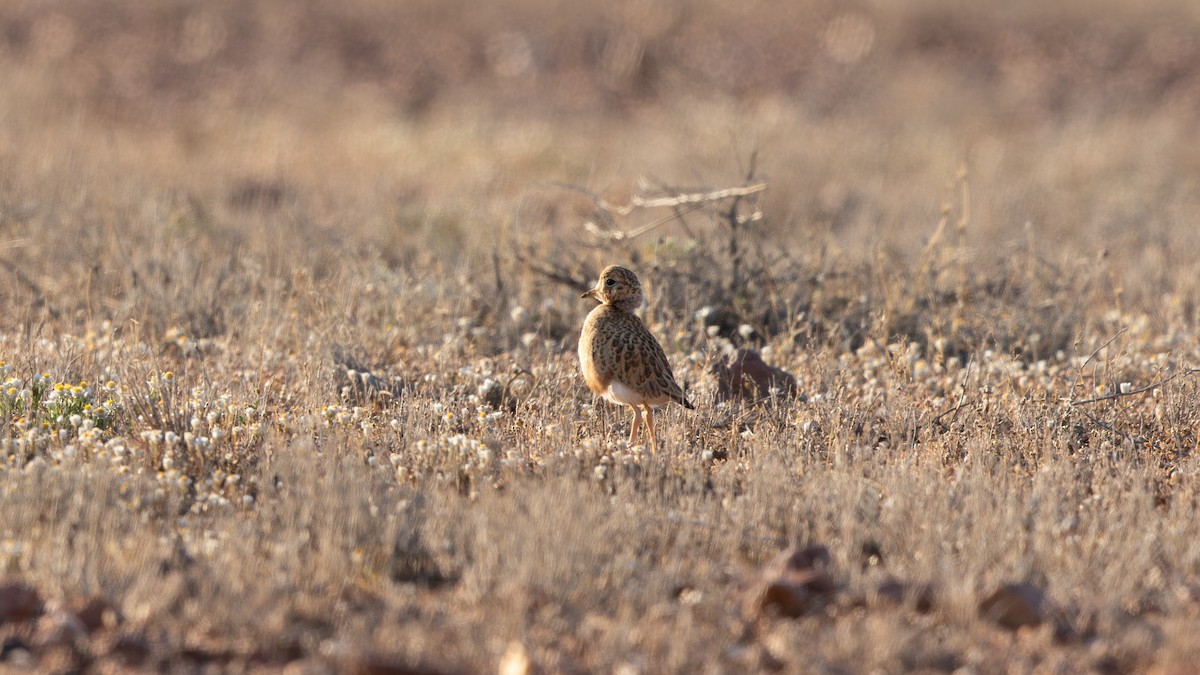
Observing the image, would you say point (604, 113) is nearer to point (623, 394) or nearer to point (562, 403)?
point (562, 403)

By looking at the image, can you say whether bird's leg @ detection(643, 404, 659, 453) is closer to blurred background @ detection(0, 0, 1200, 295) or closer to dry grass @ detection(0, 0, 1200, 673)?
dry grass @ detection(0, 0, 1200, 673)

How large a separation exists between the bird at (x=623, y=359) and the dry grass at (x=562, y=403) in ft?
0.81

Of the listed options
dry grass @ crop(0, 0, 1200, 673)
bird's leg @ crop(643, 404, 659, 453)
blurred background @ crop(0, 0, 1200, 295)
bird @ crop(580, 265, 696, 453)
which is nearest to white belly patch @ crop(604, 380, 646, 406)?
bird @ crop(580, 265, 696, 453)

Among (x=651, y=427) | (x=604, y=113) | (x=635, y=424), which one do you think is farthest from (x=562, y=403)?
(x=604, y=113)

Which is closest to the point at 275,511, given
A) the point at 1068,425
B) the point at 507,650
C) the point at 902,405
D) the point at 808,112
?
the point at 507,650

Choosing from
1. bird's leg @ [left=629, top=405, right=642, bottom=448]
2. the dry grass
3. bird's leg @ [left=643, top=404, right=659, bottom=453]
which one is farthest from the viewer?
bird's leg @ [left=629, top=405, right=642, bottom=448]

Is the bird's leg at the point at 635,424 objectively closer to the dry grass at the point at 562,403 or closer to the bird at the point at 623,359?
the bird at the point at 623,359

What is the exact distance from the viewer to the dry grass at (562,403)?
156 inches

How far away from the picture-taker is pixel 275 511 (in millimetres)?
4738

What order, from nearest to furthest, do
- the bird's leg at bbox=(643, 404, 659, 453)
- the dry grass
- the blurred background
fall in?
1. the dry grass
2. the bird's leg at bbox=(643, 404, 659, 453)
3. the blurred background

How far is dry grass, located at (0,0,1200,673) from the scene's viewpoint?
396cm

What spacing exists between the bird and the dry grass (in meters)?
0.25

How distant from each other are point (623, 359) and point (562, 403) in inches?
29.6

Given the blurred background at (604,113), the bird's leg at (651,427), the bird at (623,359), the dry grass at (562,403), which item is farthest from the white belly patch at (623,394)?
the blurred background at (604,113)
